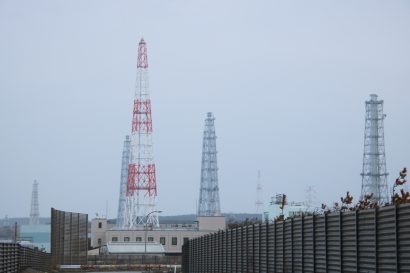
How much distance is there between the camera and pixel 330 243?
16812mm

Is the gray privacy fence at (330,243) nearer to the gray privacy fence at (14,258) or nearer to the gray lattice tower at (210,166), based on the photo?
the gray privacy fence at (14,258)

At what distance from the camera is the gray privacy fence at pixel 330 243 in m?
13.0

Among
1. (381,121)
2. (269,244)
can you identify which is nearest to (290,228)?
(269,244)

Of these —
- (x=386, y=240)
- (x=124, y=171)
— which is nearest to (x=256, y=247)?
(x=386, y=240)

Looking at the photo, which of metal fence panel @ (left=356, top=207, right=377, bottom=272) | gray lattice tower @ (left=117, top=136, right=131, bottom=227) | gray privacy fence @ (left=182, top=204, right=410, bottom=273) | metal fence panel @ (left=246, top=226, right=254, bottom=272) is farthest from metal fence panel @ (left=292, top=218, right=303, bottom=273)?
gray lattice tower @ (left=117, top=136, right=131, bottom=227)

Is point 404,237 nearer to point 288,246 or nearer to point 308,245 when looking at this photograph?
point 308,245

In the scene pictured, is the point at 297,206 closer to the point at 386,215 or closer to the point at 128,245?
the point at 128,245

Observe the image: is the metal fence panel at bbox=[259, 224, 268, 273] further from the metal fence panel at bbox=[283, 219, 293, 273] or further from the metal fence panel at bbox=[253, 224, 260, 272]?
the metal fence panel at bbox=[283, 219, 293, 273]

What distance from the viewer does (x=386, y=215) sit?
43.8 feet

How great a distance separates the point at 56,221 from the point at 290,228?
87.5 feet

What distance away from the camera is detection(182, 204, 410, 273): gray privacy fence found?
13.0 m

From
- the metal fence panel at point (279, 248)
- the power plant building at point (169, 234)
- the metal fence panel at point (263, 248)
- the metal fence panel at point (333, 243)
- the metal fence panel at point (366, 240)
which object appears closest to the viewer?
the metal fence panel at point (366, 240)

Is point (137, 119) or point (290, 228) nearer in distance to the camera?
point (290, 228)

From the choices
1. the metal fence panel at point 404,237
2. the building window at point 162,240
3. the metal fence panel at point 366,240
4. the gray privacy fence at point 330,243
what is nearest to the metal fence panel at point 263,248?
the gray privacy fence at point 330,243
